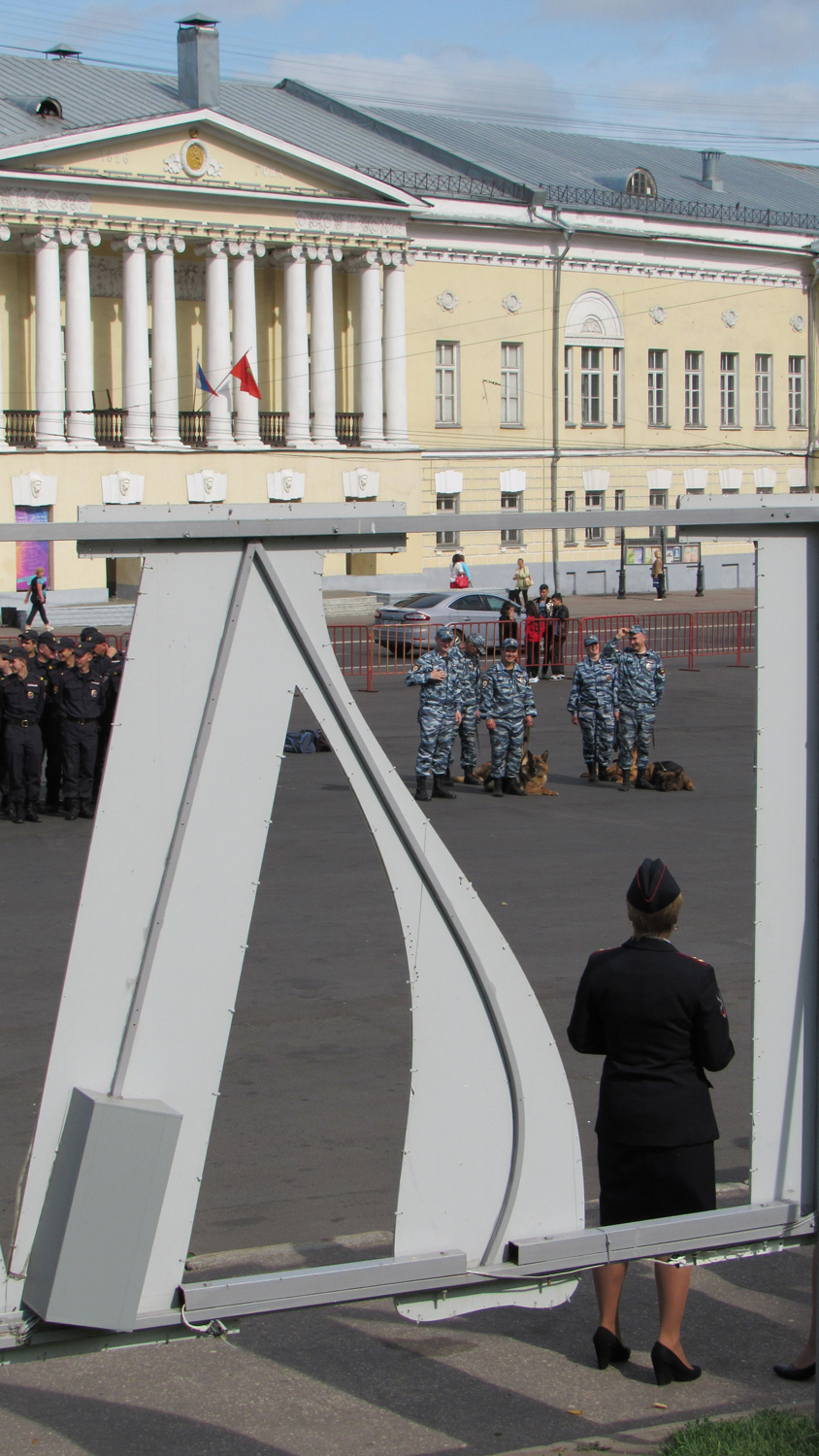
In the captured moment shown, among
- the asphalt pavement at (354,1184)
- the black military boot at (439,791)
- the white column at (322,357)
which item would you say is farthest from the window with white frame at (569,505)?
the asphalt pavement at (354,1184)

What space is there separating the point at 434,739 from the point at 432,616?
15020 millimetres

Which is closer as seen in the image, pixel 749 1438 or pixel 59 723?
pixel 749 1438

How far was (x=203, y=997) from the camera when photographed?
12.9ft

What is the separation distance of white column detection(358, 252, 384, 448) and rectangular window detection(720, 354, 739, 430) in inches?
547

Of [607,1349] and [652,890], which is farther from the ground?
[652,890]

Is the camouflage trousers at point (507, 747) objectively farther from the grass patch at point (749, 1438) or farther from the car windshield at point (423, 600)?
the car windshield at point (423, 600)

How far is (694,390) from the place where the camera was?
54.0 metres

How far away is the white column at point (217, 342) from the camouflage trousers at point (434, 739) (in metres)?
29.6

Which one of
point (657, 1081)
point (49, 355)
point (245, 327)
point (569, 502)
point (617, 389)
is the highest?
point (245, 327)

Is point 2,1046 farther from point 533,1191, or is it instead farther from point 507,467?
point 507,467

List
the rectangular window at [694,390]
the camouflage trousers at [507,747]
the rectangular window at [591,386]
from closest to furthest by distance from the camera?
1. the camouflage trousers at [507,747]
2. the rectangular window at [591,386]
3. the rectangular window at [694,390]

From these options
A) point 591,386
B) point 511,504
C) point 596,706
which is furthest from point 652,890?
point 591,386

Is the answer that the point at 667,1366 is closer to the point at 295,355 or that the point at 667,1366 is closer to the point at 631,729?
the point at 631,729

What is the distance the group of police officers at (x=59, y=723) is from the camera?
50.2 feet
